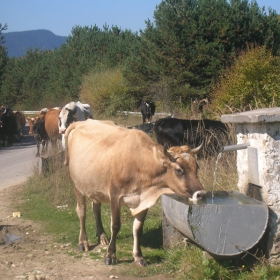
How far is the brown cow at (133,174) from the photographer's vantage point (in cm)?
696

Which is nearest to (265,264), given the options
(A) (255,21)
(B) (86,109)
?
(B) (86,109)

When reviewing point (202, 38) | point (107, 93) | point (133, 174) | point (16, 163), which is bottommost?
point (16, 163)

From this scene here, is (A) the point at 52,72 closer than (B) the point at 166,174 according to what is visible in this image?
No

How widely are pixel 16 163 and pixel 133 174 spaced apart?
1204 centimetres

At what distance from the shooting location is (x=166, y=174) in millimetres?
7137

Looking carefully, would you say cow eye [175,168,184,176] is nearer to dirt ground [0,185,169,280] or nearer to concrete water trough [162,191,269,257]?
concrete water trough [162,191,269,257]

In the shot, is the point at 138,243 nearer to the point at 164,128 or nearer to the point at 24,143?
the point at 164,128

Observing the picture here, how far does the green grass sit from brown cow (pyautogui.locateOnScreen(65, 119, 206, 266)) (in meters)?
0.35

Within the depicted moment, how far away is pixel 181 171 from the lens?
271 inches

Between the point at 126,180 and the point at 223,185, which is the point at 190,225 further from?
the point at 223,185

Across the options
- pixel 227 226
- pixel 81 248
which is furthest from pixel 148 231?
pixel 227 226

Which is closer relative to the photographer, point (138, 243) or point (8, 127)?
point (138, 243)

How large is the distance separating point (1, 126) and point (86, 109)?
9.98 m

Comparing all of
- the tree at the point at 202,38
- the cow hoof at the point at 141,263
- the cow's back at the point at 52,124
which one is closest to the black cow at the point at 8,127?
the cow's back at the point at 52,124
